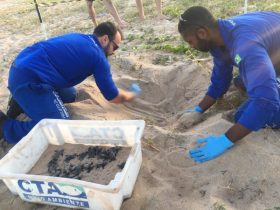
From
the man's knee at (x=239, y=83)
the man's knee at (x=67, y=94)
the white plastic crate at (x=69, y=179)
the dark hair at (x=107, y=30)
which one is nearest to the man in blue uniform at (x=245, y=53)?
the man's knee at (x=239, y=83)

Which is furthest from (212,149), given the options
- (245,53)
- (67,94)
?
(67,94)

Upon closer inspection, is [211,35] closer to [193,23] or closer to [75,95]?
[193,23]

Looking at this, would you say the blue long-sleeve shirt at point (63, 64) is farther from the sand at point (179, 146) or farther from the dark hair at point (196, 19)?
the dark hair at point (196, 19)

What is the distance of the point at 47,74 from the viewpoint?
3.10 metres

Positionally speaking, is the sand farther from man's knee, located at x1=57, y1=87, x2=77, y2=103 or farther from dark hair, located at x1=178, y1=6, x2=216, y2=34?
dark hair, located at x1=178, y1=6, x2=216, y2=34

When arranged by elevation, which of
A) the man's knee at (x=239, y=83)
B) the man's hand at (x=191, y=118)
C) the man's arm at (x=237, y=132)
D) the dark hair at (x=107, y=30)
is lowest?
the man's hand at (x=191, y=118)

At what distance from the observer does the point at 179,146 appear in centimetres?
288

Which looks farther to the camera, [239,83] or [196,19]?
[239,83]

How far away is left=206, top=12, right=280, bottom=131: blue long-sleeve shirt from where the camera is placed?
231cm

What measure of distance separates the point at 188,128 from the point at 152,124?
35 cm

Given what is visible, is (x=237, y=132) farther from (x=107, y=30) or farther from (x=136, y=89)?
(x=136, y=89)

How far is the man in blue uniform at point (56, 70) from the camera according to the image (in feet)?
10.1

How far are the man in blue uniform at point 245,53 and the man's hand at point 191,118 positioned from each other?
46 centimetres

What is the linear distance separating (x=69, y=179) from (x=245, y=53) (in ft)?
4.46
